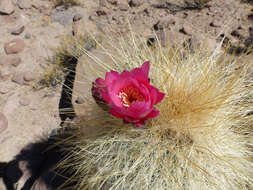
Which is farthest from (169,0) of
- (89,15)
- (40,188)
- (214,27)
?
(40,188)

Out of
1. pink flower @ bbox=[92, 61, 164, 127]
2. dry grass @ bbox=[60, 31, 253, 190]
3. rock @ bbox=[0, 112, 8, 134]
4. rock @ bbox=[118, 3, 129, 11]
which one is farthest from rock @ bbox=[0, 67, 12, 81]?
pink flower @ bbox=[92, 61, 164, 127]

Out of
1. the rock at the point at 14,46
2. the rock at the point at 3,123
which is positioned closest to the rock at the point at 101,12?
the rock at the point at 14,46

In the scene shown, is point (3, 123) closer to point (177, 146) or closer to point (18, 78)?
point (18, 78)

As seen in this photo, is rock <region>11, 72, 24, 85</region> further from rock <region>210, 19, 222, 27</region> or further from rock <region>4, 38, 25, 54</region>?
rock <region>210, 19, 222, 27</region>

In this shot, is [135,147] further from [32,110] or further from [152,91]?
[32,110]

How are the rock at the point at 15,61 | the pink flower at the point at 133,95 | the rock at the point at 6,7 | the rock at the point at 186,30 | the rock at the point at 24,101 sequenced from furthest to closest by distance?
the rock at the point at 6,7 → the rock at the point at 15,61 → the rock at the point at 186,30 → the rock at the point at 24,101 → the pink flower at the point at 133,95

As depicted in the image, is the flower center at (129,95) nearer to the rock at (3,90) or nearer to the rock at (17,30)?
the rock at (3,90)

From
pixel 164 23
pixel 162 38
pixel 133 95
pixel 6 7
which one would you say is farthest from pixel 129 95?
pixel 6 7
